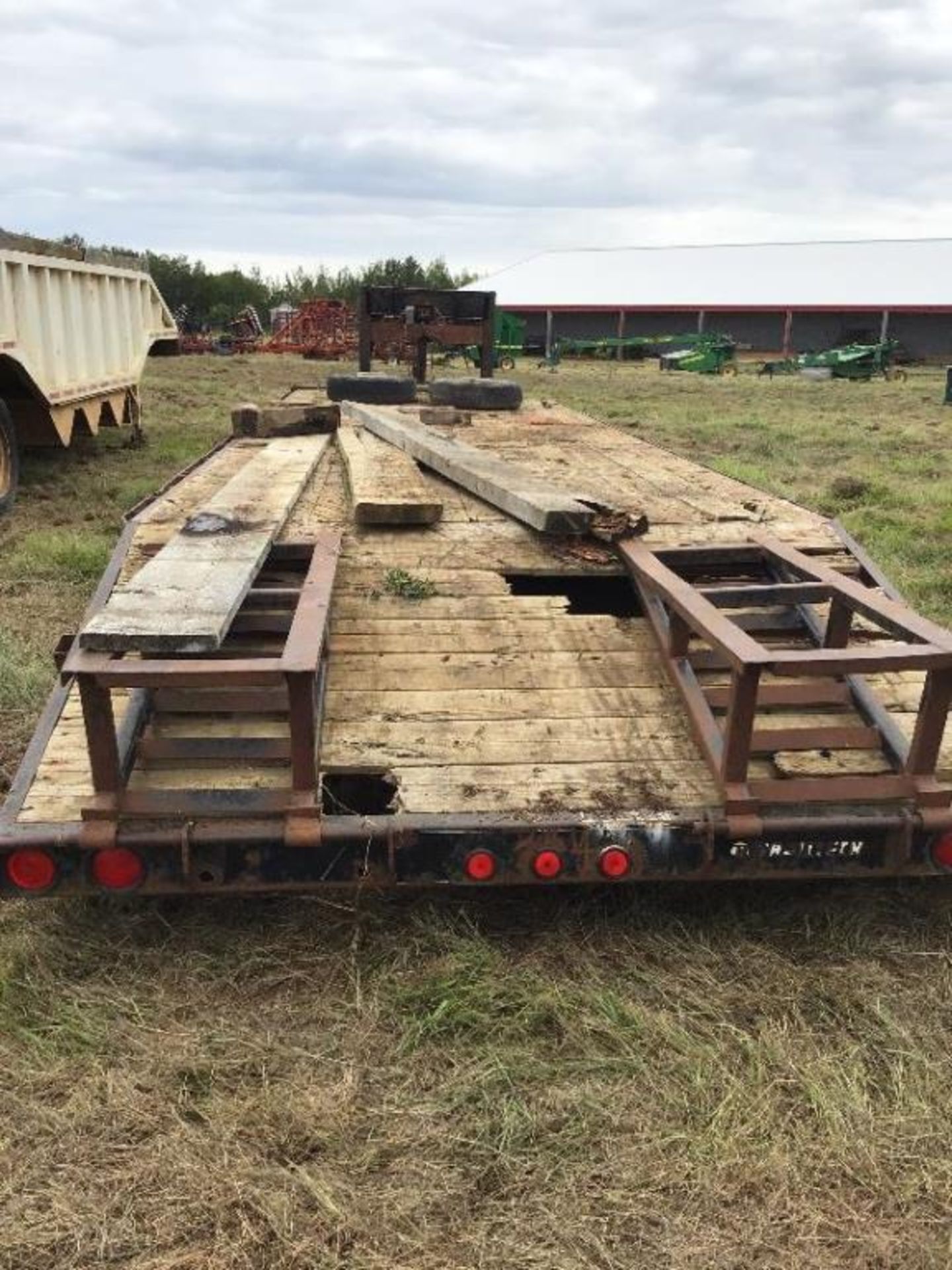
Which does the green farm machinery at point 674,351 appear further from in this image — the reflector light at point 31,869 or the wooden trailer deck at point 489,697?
the reflector light at point 31,869

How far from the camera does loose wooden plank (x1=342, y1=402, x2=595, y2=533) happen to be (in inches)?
154

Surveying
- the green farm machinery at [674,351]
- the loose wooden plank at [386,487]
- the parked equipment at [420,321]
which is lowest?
the green farm machinery at [674,351]

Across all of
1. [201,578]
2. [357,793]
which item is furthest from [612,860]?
[201,578]

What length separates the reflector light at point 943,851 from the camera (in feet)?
9.22

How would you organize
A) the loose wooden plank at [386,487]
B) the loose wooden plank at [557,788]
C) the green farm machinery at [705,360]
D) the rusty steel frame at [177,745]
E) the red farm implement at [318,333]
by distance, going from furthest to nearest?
the red farm implement at [318,333], the green farm machinery at [705,360], the loose wooden plank at [386,487], the loose wooden plank at [557,788], the rusty steel frame at [177,745]

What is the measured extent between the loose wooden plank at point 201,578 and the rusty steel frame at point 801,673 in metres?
1.27

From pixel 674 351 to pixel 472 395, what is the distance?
106ft

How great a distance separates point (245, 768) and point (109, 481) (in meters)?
8.00

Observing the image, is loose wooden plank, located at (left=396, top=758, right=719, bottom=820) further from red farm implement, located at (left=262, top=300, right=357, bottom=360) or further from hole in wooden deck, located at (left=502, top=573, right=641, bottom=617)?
red farm implement, located at (left=262, top=300, right=357, bottom=360)

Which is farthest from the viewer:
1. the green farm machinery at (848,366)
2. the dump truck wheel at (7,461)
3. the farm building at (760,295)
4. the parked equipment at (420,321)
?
the farm building at (760,295)

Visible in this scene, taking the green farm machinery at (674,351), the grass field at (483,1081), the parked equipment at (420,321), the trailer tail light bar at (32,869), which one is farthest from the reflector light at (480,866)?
the green farm machinery at (674,351)

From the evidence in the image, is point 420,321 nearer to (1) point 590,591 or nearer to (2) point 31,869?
(1) point 590,591

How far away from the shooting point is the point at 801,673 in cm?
267

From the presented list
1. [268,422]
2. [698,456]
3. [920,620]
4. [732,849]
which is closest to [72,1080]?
[732,849]
